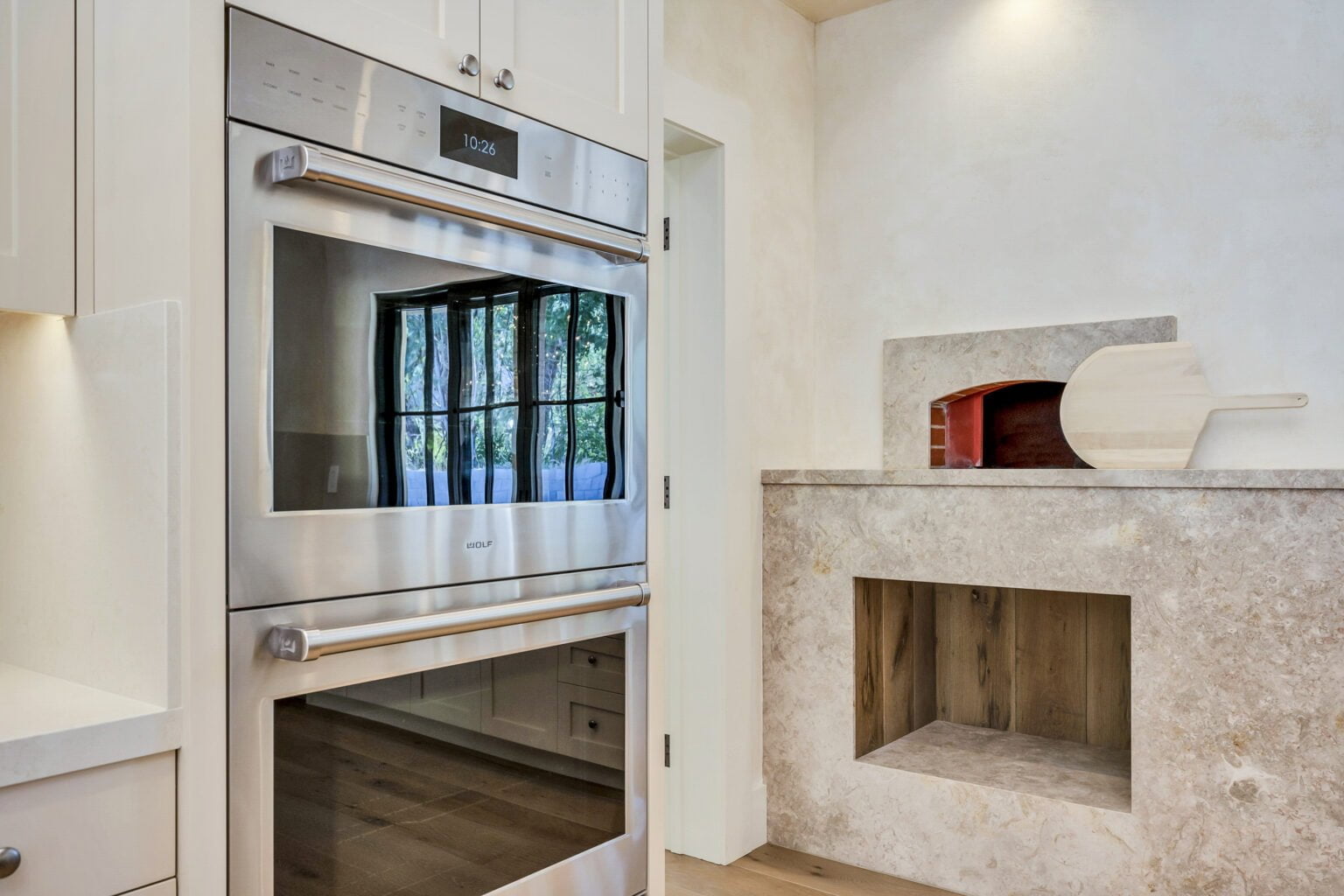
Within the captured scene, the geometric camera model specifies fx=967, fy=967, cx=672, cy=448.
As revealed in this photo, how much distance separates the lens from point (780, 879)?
2.44 meters

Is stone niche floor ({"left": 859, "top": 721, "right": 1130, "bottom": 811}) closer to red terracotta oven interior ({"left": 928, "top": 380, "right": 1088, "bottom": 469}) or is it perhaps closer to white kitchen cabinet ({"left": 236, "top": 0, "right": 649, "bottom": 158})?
red terracotta oven interior ({"left": 928, "top": 380, "right": 1088, "bottom": 469})

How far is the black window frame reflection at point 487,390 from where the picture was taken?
1225 mm

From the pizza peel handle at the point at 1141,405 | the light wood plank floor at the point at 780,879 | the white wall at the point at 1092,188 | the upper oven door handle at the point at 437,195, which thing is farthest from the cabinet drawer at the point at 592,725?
the white wall at the point at 1092,188

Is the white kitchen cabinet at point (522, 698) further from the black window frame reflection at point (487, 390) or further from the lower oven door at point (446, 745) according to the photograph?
the black window frame reflection at point (487, 390)

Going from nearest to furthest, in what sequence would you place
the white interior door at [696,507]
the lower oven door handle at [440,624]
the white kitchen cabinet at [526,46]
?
1. the lower oven door handle at [440,624]
2. the white kitchen cabinet at [526,46]
3. the white interior door at [696,507]

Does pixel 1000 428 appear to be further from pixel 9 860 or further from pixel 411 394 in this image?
pixel 9 860

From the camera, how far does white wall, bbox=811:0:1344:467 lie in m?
2.29

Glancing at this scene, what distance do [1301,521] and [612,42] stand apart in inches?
64.8

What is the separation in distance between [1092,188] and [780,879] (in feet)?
6.46

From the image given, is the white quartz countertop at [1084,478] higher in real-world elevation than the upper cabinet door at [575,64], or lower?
lower

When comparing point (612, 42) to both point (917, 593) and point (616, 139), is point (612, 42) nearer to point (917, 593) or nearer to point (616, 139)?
point (616, 139)

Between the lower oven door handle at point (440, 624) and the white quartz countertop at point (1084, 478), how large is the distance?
3.52 feet

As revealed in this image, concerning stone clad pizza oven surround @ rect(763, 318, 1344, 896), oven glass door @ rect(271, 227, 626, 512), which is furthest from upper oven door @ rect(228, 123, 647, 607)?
stone clad pizza oven surround @ rect(763, 318, 1344, 896)

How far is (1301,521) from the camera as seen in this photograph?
1.97 metres
